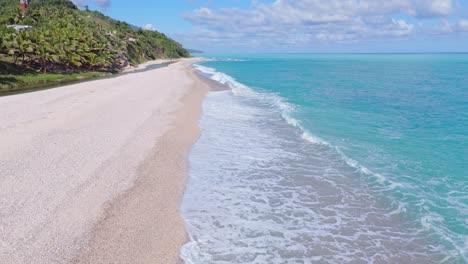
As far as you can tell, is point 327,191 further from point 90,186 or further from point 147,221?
point 90,186

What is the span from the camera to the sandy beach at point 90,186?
8.25m

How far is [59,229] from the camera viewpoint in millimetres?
8727

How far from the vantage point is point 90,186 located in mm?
11336

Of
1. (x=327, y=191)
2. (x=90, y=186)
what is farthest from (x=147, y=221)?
(x=327, y=191)

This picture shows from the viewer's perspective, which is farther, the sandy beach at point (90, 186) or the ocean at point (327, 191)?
the ocean at point (327, 191)

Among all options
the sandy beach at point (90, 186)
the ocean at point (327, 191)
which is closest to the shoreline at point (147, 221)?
the sandy beach at point (90, 186)

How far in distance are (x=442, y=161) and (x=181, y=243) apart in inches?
499

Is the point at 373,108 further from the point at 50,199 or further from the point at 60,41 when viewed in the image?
the point at 60,41

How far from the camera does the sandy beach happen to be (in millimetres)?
8250

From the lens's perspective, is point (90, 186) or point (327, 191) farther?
point (327, 191)

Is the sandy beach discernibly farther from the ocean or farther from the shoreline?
the ocean

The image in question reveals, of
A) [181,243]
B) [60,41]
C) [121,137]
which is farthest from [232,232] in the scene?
[60,41]

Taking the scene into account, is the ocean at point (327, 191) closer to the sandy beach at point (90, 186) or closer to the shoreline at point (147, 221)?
the shoreline at point (147, 221)

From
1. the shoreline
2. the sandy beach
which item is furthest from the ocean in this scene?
the sandy beach
